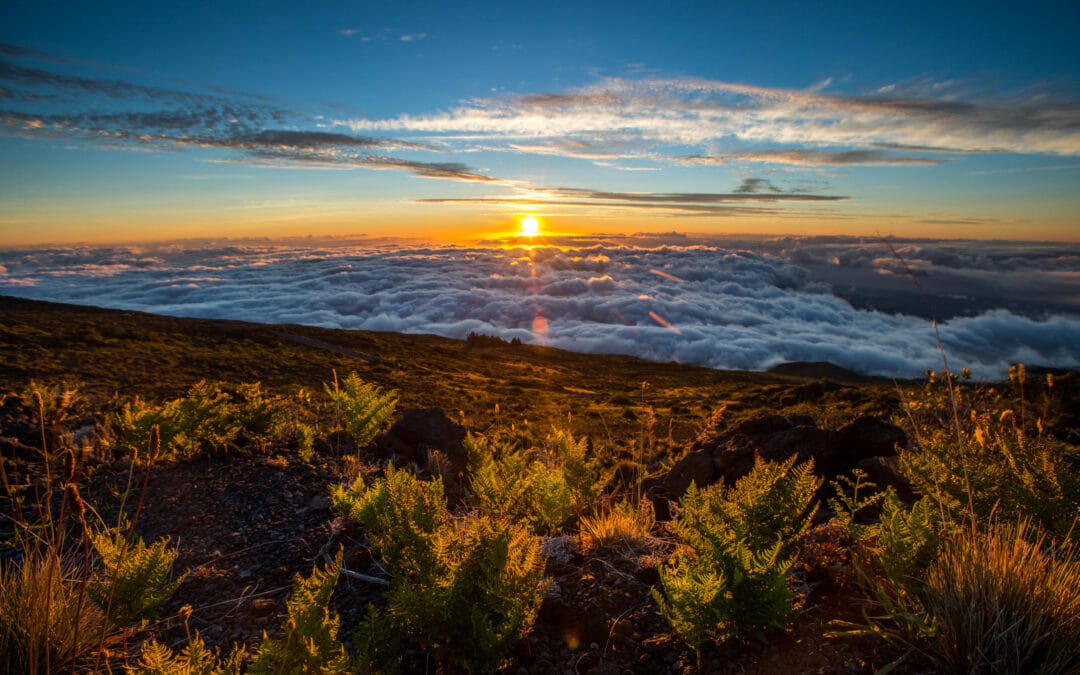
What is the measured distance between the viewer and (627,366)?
66000mm

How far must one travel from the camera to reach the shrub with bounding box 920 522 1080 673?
1.72 metres

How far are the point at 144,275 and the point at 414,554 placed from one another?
195 meters

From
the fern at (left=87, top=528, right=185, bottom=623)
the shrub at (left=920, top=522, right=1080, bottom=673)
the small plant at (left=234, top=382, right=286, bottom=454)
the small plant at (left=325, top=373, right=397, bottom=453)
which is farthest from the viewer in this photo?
the small plant at (left=234, top=382, right=286, bottom=454)

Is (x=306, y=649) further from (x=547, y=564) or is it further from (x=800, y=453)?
(x=800, y=453)

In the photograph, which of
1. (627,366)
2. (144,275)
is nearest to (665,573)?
(627,366)

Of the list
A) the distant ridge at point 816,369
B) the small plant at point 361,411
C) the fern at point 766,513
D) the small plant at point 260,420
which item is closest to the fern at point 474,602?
the fern at point 766,513

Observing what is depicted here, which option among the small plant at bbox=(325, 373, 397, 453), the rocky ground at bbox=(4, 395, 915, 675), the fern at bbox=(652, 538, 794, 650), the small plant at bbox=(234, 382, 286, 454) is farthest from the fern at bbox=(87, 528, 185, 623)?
the small plant at bbox=(234, 382, 286, 454)

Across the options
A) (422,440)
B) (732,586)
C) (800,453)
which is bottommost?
(422,440)

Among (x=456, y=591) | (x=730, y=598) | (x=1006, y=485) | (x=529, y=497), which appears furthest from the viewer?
(x=529, y=497)

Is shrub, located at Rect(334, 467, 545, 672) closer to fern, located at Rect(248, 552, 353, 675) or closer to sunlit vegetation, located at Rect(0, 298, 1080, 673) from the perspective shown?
sunlit vegetation, located at Rect(0, 298, 1080, 673)

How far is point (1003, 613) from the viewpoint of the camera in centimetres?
179

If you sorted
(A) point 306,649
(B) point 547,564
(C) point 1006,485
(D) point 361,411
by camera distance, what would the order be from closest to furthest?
(A) point 306,649
(C) point 1006,485
(B) point 547,564
(D) point 361,411

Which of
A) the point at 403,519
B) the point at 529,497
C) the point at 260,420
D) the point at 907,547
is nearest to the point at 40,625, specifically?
the point at 403,519

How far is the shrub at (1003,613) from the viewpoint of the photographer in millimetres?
1721
